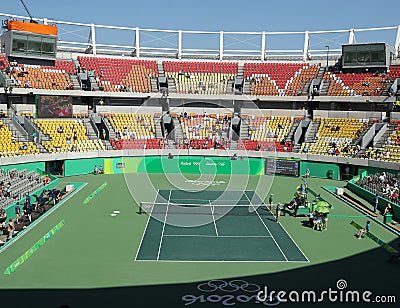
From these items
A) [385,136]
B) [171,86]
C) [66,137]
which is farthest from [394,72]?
[66,137]

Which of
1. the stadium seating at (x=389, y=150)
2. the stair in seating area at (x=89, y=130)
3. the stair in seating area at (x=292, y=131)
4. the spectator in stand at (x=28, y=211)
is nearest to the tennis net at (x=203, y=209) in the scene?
the spectator in stand at (x=28, y=211)

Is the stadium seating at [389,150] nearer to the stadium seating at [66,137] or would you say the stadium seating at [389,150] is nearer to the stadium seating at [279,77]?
the stadium seating at [279,77]

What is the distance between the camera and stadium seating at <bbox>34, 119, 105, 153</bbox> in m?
54.3

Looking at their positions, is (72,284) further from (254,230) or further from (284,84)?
(284,84)

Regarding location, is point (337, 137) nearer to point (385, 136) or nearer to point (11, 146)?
point (385, 136)

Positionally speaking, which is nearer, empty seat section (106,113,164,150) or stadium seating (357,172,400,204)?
stadium seating (357,172,400,204)

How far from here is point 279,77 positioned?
Answer: 6825 cm

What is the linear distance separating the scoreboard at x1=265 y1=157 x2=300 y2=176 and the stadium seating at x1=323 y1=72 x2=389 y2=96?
12.9 metres

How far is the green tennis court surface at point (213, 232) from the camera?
25.8 m

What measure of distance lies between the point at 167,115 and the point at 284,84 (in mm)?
17839

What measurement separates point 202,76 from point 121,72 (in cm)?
1221

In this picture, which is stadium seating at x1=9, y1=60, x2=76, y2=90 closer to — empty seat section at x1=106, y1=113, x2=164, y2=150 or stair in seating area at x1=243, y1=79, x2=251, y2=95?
empty seat section at x1=106, y1=113, x2=164, y2=150

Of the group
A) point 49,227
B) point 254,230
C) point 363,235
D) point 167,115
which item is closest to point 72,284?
point 49,227

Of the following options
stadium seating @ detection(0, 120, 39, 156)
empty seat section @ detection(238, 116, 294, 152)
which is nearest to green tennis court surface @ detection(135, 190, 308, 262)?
stadium seating @ detection(0, 120, 39, 156)
